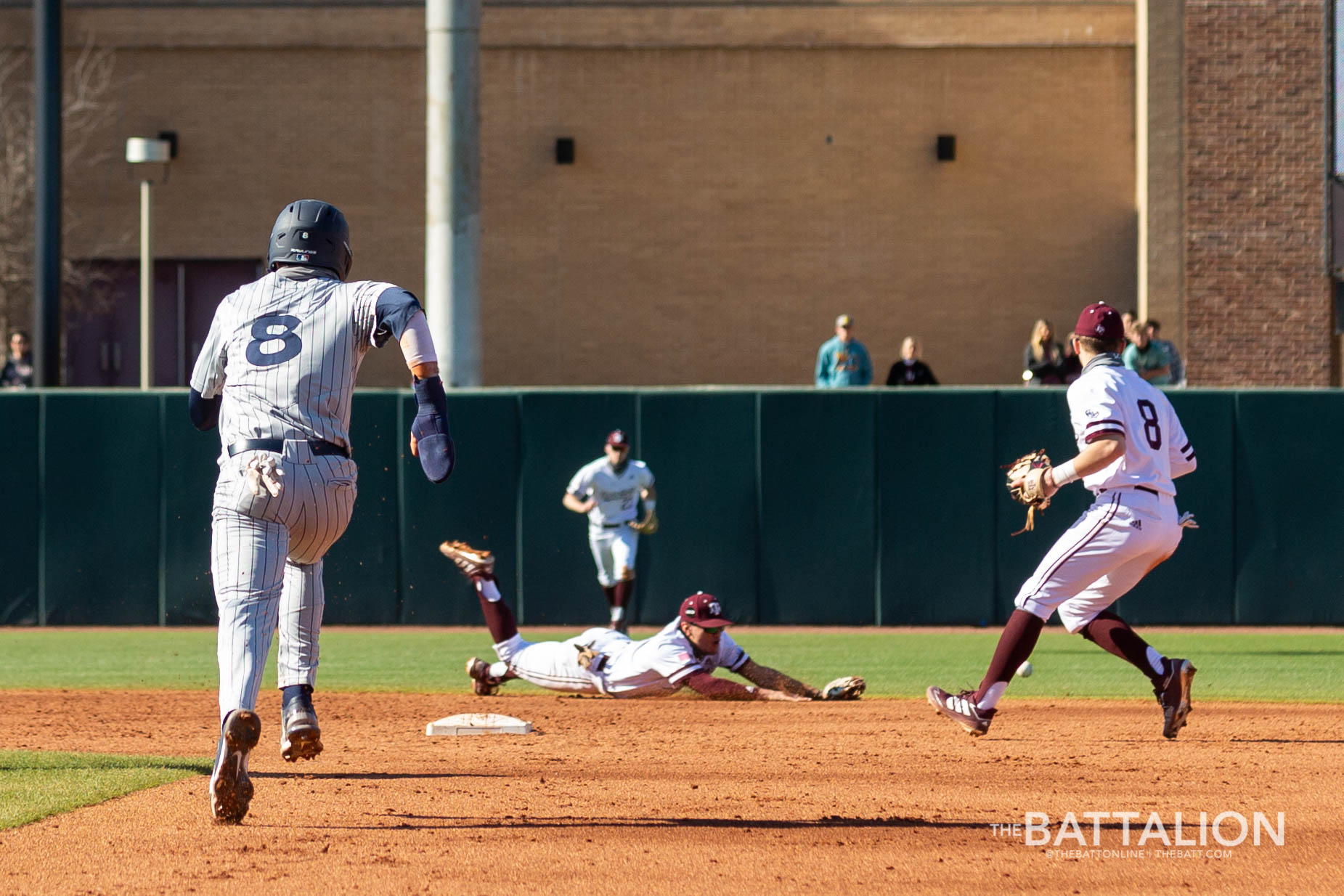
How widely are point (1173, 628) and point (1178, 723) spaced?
23.4 ft

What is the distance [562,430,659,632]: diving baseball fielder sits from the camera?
1376 centimetres

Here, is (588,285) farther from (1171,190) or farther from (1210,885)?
(1210,885)

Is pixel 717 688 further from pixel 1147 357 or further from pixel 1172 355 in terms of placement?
pixel 1172 355

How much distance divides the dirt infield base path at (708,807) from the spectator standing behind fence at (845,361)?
828 cm

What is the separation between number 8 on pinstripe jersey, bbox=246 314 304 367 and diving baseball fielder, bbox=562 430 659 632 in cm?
837

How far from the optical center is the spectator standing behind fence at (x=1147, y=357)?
49.0ft

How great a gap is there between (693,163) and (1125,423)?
16.5 metres

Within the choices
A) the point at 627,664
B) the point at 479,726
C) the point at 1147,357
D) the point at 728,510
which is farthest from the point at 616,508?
the point at 479,726

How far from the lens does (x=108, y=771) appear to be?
6727mm

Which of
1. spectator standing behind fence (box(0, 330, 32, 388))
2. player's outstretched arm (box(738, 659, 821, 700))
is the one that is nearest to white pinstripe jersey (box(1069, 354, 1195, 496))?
player's outstretched arm (box(738, 659, 821, 700))

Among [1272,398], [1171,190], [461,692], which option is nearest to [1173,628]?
[1272,398]

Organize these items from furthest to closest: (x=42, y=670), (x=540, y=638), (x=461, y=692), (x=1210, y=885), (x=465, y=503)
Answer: (x=465, y=503) < (x=540, y=638) < (x=42, y=670) < (x=461, y=692) < (x=1210, y=885)

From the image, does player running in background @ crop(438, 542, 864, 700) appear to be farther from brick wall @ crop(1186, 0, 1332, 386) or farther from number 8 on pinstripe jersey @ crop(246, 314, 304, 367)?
brick wall @ crop(1186, 0, 1332, 386)

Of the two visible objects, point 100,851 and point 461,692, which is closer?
point 100,851
